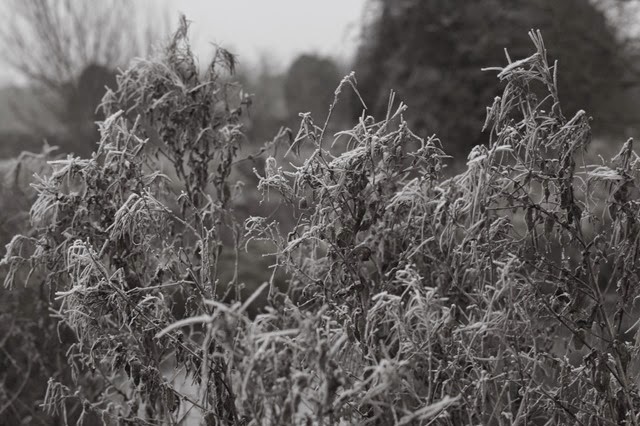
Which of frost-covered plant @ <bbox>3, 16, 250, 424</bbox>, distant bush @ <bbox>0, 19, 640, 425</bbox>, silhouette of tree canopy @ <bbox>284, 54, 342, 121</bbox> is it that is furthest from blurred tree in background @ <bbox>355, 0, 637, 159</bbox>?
distant bush @ <bbox>0, 19, 640, 425</bbox>

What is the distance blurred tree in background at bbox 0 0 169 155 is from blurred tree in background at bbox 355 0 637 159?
12.7 feet

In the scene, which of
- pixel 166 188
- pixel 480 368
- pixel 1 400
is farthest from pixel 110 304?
pixel 1 400

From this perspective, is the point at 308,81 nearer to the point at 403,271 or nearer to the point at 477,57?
the point at 477,57

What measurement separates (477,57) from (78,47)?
6161mm

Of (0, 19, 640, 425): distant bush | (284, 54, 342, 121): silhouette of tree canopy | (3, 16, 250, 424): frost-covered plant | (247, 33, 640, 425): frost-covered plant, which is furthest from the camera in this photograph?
(284, 54, 342, 121): silhouette of tree canopy

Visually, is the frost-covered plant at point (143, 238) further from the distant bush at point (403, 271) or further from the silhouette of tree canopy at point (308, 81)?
the silhouette of tree canopy at point (308, 81)

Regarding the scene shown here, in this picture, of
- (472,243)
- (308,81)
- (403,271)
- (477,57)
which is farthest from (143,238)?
(308,81)

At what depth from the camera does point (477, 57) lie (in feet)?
34.2

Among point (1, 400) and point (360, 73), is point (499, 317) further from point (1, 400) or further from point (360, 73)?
point (360, 73)

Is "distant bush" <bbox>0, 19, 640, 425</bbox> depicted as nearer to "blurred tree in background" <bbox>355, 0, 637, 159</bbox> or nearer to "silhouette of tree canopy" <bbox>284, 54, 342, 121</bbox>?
"blurred tree in background" <bbox>355, 0, 637, 159</bbox>

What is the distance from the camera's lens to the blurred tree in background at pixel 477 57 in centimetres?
1029

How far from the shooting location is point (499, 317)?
7.38ft

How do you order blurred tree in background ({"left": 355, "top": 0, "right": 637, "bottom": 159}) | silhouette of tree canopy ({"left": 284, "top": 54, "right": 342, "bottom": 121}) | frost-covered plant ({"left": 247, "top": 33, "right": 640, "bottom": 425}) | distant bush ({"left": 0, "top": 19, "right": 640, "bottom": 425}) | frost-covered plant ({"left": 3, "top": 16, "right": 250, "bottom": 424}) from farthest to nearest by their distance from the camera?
silhouette of tree canopy ({"left": 284, "top": 54, "right": 342, "bottom": 121}) < blurred tree in background ({"left": 355, "top": 0, "right": 637, "bottom": 159}) < frost-covered plant ({"left": 3, "top": 16, "right": 250, "bottom": 424}) < frost-covered plant ({"left": 247, "top": 33, "right": 640, "bottom": 425}) < distant bush ({"left": 0, "top": 19, "right": 640, "bottom": 425})

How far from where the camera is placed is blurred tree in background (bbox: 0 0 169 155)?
1231 cm
